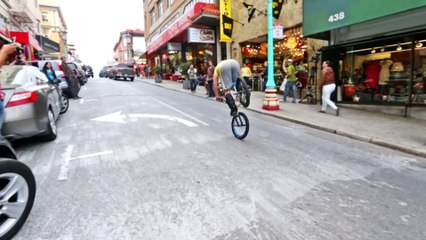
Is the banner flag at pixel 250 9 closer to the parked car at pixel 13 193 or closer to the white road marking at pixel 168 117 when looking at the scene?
the white road marking at pixel 168 117

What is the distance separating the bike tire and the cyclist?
0.52 ft

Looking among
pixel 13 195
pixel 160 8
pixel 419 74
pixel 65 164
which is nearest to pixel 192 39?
pixel 419 74

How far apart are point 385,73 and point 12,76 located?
10.7m

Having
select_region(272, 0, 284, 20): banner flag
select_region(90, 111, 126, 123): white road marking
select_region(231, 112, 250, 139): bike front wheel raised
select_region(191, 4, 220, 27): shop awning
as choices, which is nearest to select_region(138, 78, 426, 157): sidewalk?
select_region(231, 112, 250, 139): bike front wheel raised

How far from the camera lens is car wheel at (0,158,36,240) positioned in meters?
2.79

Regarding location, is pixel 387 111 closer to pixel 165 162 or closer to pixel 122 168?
pixel 165 162

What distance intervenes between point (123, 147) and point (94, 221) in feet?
9.90

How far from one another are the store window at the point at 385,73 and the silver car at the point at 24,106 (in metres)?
9.91

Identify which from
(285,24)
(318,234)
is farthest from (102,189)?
(285,24)

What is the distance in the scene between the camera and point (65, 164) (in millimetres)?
5148

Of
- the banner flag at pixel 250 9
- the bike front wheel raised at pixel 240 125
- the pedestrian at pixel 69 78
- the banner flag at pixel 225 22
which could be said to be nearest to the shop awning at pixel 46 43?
the pedestrian at pixel 69 78

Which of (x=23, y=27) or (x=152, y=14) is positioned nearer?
(x=23, y=27)

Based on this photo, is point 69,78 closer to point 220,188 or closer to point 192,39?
point 192,39

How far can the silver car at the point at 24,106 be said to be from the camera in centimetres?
555
